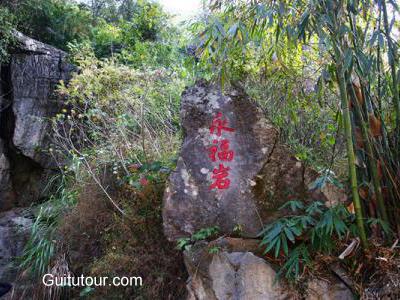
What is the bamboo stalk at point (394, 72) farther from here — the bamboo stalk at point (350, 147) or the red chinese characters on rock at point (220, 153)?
the red chinese characters on rock at point (220, 153)

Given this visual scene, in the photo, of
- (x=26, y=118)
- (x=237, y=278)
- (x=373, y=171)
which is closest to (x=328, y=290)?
(x=237, y=278)

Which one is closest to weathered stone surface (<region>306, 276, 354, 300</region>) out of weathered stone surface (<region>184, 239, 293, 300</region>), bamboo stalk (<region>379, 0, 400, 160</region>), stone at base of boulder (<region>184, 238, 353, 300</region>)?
stone at base of boulder (<region>184, 238, 353, 300</region>)

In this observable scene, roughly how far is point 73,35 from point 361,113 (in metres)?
5.95

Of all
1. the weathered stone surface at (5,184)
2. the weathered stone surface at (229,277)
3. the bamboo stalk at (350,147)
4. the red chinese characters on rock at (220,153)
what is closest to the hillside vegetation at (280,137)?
the bamboo stalk at (350,147)

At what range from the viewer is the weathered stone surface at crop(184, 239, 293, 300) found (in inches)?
103

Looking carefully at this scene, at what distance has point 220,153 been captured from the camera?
3.28 meters

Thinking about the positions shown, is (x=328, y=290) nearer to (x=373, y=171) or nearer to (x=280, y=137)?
(x=373, y=171)

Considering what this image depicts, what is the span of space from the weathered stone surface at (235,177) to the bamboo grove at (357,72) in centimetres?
50

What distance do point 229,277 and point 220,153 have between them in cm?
105

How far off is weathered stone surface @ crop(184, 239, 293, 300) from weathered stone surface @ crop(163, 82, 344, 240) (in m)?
0.28

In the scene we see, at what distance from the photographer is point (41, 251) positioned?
3.88 meters

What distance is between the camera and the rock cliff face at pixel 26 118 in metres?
5.94

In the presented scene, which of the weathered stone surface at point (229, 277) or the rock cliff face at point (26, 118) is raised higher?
the rock cliff face at point (26, 118)

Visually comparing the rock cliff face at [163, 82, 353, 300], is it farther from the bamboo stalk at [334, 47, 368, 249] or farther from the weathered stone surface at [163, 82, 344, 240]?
the bamboo stalk at [334, 47, 368, 249]
